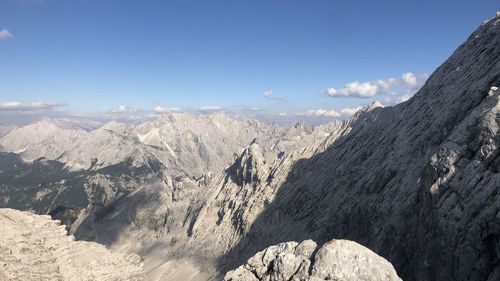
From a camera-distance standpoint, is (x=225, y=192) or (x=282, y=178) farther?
(x=225, y=192)

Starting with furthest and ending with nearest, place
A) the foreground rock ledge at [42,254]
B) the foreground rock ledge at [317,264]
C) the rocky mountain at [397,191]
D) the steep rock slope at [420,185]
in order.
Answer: the foreground rock ledge at [42,254] → the rocky mountain at [397,191] → the steep rock slope at [420,185] → the foreground rock ledge at [317,264]

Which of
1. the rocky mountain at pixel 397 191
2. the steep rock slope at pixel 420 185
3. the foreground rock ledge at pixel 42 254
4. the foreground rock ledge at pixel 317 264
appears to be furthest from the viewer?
the foreground rock ledge at pixel 42 254

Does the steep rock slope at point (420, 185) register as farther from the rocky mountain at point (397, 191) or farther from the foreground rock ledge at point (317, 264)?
the foreground rock ledge at point (317, 264)

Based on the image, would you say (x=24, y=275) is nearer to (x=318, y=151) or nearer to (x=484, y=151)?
(x=484, y=151)

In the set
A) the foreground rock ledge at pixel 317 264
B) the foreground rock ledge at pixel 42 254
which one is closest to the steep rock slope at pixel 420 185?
the foreground rock ledge at pixel 317 264

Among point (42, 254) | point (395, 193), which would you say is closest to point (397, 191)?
point (395, 193)

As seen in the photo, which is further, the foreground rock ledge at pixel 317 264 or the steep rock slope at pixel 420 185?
the steep rock slope at pixel 420 185

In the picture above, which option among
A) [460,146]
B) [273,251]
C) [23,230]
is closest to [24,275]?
[23,230]
